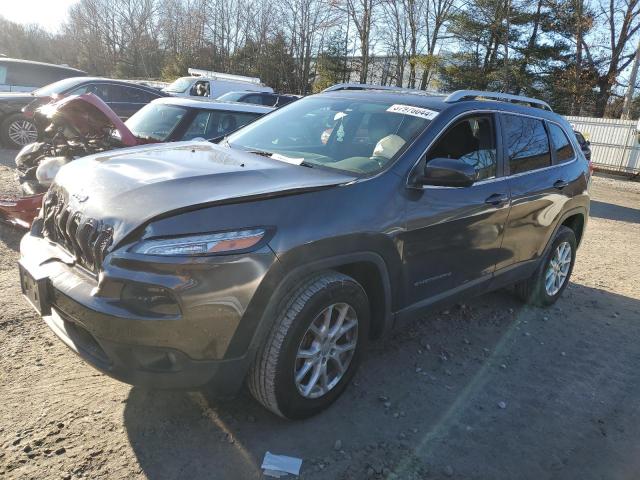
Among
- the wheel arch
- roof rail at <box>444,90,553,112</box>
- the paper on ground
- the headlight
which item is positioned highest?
roof rail at <box>444,90,553,112</box>

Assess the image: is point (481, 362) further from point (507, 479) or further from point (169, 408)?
point (169, 408)

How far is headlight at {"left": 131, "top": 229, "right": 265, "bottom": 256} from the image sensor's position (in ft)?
7.43

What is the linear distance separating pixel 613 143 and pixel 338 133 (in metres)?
19.6

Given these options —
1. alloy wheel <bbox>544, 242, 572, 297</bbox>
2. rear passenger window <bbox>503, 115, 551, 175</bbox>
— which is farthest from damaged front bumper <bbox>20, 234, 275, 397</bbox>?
alloy wheel <bbox>544, 242, 572, 297</bbox>

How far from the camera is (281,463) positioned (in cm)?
254

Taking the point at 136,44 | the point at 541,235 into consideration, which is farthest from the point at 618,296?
the point at 136,44

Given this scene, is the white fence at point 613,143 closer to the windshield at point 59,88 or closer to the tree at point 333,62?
the windshield at point 59,88

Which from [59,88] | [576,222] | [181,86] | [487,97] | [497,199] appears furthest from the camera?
[181,86]

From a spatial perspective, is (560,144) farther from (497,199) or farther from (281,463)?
(281,463)

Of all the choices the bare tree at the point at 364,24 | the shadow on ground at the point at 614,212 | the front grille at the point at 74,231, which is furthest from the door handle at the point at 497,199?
the bare tree at the point at 364,24

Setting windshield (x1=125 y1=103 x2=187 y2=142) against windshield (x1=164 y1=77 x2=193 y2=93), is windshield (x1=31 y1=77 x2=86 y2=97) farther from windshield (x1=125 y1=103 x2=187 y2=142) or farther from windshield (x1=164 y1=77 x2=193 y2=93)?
windshield (x1=164 y1=77 x2=193 y2=93)

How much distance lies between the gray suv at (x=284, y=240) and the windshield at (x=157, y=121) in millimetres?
2669

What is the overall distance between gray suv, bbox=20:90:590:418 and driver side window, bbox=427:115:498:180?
0.01 meters

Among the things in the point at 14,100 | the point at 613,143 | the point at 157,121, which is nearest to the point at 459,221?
the point at 157,121
